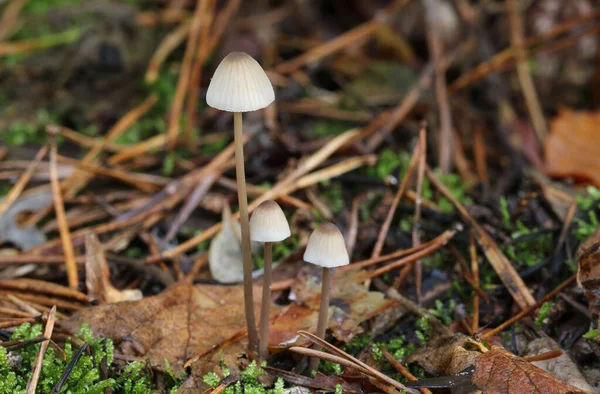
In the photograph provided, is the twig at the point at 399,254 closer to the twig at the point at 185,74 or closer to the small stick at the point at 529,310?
the small stick at the point at 529,310

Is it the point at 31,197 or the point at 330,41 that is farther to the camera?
the point at 330,41

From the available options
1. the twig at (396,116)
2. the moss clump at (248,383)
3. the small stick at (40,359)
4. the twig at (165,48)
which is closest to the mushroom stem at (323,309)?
the moss clump at (248,383)

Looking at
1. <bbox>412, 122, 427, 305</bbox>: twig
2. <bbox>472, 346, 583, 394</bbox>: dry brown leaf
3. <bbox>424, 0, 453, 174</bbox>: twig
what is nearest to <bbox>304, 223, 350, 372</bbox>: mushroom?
<bbox>472, 346, 583, 394</bbox>: dry brown leaf

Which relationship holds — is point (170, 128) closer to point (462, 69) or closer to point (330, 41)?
point (330, 41)

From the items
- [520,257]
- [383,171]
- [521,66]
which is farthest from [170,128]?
[521,66]

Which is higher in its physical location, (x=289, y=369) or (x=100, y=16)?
(x=100, y=16)

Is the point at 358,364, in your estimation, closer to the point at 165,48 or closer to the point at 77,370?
the point at 77,370
